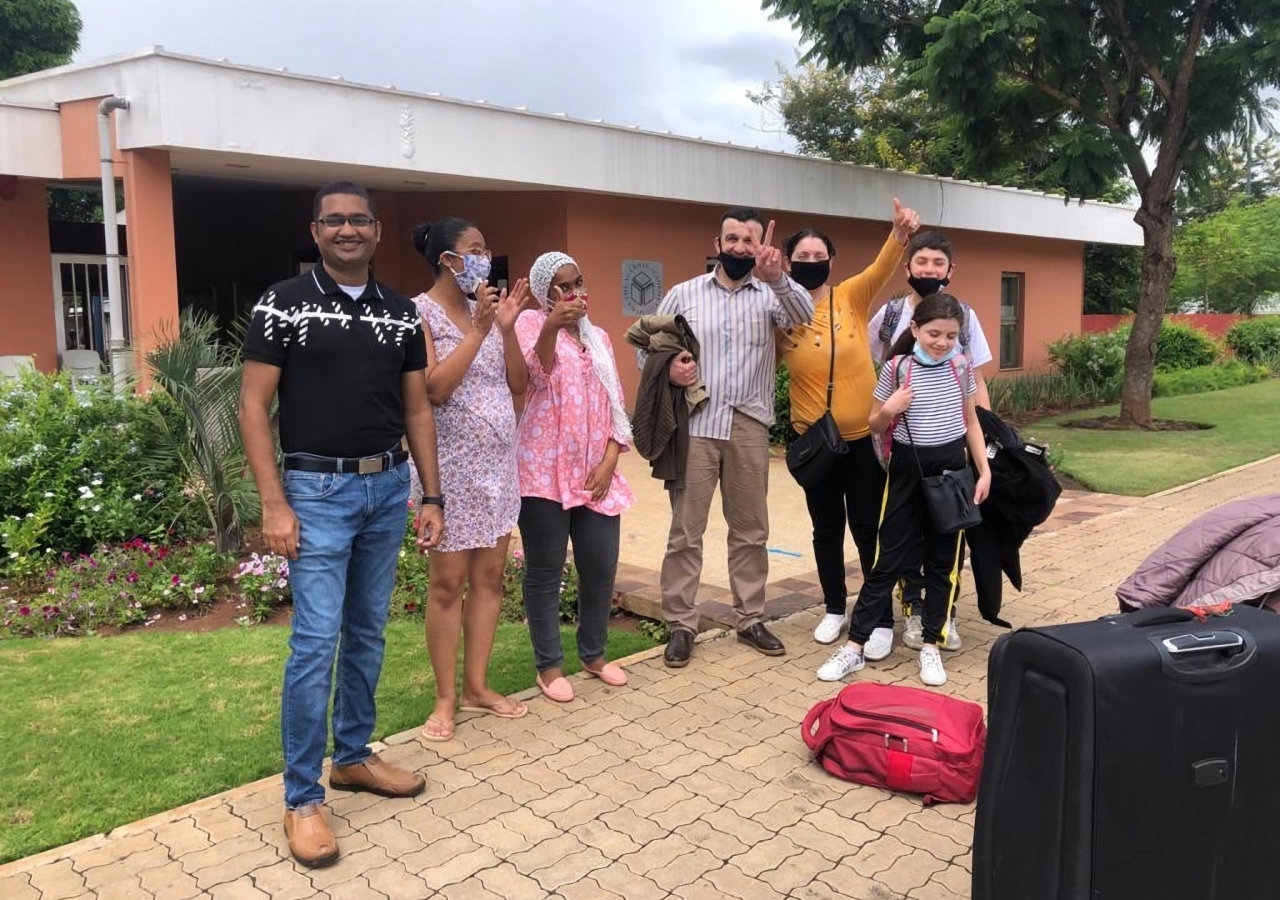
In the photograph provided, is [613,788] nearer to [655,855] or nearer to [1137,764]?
[655,855]

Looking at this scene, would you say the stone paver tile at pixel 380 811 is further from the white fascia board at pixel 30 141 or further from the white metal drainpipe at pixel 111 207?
the white fascia board at pixel 30 141

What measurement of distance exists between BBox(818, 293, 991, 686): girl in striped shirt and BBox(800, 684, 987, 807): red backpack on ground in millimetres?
821

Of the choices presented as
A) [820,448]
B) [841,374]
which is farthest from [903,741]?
[841,374]

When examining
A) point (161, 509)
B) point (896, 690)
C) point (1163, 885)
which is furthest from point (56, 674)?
point (1163, 885)

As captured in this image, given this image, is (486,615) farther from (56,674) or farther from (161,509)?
(161,509)

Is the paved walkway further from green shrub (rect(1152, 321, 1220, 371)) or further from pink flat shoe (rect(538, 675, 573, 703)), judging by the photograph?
green shrub (rect(1152, 321, 1220, 371))

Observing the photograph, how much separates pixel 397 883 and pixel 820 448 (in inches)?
103

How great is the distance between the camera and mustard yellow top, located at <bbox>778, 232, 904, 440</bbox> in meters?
4.77

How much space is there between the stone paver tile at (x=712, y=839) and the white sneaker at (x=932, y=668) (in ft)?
5.18

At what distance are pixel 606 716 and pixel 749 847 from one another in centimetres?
110

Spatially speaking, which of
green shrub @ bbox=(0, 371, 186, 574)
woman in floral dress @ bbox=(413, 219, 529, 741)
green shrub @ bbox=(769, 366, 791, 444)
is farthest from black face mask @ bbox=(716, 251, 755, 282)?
green shrub @ bbox=(769, 366, 791, 444)

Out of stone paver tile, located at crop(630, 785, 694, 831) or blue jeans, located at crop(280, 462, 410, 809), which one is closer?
blue jeans, located at crop(280, 462, 410, 809)

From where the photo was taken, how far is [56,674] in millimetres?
4621

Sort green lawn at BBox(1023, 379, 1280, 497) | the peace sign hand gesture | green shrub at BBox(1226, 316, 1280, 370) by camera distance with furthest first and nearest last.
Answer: green shrub at BBox(1226, 316, 1280, 370) < green lawn at BBox(1023, 379, 1280, 497) < the peace sign hand gesture
